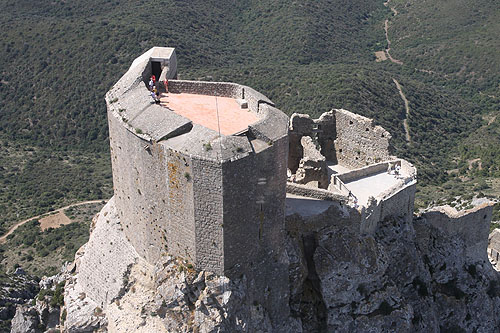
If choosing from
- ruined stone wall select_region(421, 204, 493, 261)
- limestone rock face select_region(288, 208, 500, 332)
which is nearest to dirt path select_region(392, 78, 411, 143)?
ruined stone wall select_region(421, 204, 493, 261)

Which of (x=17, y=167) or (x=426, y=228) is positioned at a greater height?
(x=426, y=228)

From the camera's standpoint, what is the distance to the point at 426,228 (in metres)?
30.2

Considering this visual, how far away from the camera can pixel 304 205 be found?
82.9 ft

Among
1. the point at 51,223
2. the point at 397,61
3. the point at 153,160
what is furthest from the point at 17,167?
the point at 397,61

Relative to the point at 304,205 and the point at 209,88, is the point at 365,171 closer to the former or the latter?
the point at 304,205

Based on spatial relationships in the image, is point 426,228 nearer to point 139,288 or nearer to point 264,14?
point 139,288

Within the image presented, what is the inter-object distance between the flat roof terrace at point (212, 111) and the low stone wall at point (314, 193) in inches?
152

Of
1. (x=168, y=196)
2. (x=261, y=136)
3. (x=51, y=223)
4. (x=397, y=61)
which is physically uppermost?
(x=261, y=136)

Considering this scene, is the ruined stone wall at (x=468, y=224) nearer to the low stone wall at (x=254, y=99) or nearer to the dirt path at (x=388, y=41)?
the low stone wall at (x=254, y=99)

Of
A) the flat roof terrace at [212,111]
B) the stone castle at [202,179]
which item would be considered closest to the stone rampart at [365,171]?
the stone castle at [202,179]

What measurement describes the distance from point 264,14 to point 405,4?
1066 inches

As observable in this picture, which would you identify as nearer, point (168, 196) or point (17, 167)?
point (168, 196)

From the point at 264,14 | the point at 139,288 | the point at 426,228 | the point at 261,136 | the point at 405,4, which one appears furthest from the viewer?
the point at 405,4

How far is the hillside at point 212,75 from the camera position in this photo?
51.5 meters
